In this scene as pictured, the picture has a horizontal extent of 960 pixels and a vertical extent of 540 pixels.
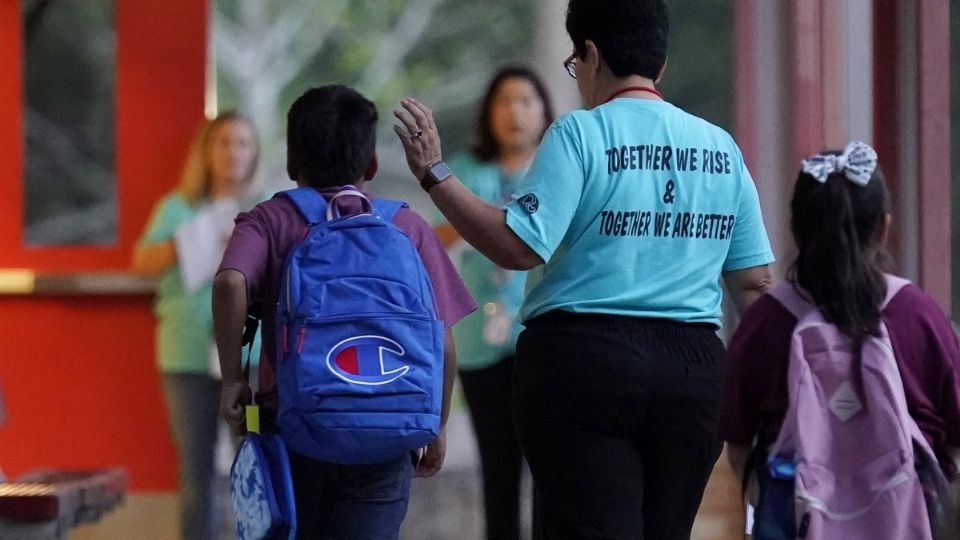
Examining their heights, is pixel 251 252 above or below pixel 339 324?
above

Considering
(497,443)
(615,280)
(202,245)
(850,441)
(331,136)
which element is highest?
(331,136)

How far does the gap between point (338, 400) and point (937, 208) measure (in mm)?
3753

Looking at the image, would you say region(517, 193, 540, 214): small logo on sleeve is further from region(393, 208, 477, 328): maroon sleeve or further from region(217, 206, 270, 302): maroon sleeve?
region(217, 206, 270, 302): maroon sleeve

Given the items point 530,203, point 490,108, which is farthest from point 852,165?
point 490,108

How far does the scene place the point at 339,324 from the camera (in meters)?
3.80

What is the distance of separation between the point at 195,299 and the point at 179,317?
4.0 inches

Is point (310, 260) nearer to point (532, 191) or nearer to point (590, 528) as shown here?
point (532, 191)

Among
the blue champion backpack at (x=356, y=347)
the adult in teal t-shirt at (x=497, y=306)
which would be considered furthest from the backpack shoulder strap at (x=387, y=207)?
the adult in teal t-shirt at (x=497, y=306)

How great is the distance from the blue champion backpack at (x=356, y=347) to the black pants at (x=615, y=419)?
25 centimetres

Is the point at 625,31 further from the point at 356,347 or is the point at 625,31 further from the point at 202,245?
the point at 202,245

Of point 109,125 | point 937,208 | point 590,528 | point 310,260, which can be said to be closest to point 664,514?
point 590,528

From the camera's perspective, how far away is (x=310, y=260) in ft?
12.6

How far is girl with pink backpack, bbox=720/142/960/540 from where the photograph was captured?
3434 millimetres

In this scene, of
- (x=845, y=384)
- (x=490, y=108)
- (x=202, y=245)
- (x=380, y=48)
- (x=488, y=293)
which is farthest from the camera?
(x=380, y=48)
